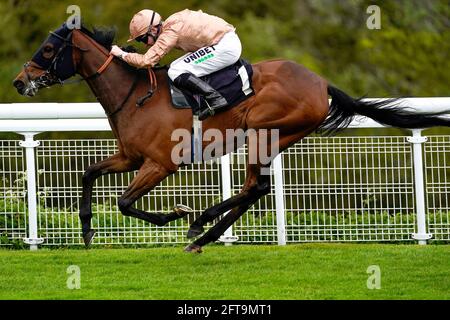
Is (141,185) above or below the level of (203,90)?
below

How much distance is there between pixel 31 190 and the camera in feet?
30.9

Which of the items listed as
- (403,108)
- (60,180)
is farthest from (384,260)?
(60,180)

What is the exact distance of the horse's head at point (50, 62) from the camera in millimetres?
8367

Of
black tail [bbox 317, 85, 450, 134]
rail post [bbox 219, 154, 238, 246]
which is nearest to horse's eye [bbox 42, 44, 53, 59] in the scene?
rail post [bbox 219, 154, 238, 246]

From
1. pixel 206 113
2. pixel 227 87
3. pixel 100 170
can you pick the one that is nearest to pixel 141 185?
pixel 100 170

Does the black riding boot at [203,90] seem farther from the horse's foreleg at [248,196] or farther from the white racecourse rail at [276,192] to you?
the white racecourse rail at [276,192]

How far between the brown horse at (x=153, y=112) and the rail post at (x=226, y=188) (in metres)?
0.86

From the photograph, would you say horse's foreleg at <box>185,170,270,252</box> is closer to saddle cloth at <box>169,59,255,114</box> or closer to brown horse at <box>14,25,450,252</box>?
brown horse at <box>14,25,450,252</box>

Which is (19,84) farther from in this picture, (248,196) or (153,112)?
(248,196)

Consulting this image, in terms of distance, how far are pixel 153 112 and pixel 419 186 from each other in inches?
90.9

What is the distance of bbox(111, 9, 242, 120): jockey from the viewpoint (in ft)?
27.0

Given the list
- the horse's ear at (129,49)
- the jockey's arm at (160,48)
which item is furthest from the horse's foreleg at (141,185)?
the horse's ear at (129,49)

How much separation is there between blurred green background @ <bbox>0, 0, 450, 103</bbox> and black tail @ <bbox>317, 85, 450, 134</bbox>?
10.6 metres
